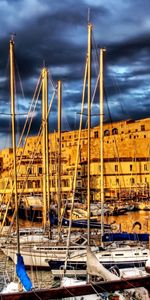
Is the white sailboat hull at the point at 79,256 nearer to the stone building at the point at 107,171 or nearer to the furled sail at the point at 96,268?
the furled sail at the point at 96,268

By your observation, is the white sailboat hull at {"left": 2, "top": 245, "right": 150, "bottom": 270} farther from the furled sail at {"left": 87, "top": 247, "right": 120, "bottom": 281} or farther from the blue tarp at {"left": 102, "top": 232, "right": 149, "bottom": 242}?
the furled sail at {"left": 87, "top": 247, "right": 120, "bottom": 281}

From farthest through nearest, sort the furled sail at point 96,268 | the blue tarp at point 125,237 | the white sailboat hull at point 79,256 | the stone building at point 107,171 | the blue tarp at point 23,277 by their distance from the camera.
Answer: the stone building at point 107,171 < the blue tarp at point 125,237 < the white sailboat hull at point 79,256 < the blue tarp at point 23,277 < the furled sail at point 96,268

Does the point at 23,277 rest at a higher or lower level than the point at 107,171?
lower

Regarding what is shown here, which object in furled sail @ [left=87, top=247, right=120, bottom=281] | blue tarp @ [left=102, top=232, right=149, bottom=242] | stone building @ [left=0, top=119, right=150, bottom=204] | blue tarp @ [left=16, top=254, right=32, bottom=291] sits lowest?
blue tarp @ [left=16, top=254, right=32, bottom=291]

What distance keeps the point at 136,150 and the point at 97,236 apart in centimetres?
6056

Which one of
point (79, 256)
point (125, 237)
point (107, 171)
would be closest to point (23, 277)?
point (79, 256)

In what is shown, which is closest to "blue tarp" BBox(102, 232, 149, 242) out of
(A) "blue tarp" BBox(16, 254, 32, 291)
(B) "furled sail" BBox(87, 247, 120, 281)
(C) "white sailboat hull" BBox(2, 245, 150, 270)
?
(C) "white sailboat hull" BBox(2, 245, 150, 270)

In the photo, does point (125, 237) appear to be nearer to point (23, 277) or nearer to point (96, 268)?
point (23, 277)

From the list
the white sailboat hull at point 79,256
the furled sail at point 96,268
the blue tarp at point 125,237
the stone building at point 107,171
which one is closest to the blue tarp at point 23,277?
the furled sail at point 96,268

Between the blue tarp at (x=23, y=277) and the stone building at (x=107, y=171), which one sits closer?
the blue tarp at (x=23, y=277)

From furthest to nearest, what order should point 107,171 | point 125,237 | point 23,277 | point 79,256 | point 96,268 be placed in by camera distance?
1. point 107,171
2. point 125,237
3. point 79,256
4. point 23,277
5. point 96,268

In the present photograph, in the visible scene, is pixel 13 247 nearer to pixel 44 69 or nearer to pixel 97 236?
pixel 97 236

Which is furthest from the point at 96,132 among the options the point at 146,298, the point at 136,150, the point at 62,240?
the point at 146,298

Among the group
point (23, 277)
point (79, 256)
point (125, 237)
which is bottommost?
point (23, 277)
